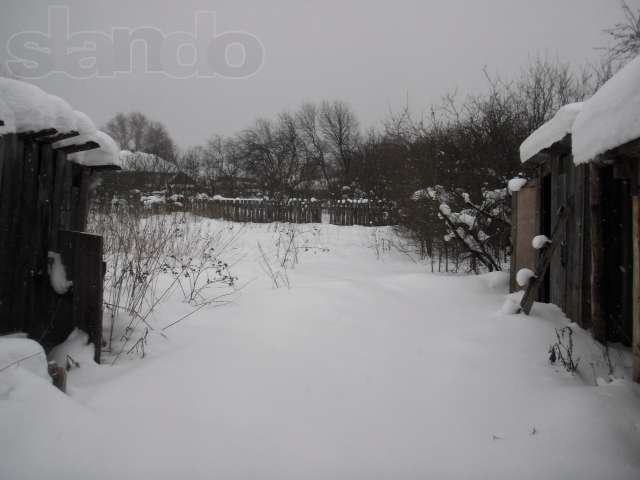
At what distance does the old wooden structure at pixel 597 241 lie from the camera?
2652 mm

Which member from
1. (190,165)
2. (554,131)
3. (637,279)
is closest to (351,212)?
(554,131)

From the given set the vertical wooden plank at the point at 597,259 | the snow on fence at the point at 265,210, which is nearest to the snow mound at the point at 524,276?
the vertical wooden plank at the point at 597,259

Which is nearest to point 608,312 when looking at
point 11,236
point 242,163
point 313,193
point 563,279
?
point 563,279

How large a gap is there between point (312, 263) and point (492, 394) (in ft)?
19.1

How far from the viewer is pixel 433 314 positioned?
15.1 ft

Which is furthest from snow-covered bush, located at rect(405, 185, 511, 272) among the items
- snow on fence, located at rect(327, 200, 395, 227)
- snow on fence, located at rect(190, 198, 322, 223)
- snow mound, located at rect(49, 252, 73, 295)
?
snow on fence, located at rect(190, 198, 322, 223)

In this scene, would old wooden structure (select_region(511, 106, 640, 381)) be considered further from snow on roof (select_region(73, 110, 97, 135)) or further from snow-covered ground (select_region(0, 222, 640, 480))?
snow on roof (select_region(73, 110, 97, 135))

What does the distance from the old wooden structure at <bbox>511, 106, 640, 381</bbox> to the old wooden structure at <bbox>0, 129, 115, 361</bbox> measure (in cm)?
380

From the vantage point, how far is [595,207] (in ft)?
10.9

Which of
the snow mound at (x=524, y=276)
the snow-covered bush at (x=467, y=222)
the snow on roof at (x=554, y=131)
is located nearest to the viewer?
the snow on roof at (x=554, y=131)

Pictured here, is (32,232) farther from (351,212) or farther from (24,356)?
(351,212)

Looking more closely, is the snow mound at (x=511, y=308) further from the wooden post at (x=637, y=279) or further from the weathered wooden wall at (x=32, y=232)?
the weathered wooden wall at (x=32, y=232)

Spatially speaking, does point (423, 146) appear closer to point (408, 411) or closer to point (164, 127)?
point (408, 411)

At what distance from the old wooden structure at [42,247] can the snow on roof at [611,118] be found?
3526 millimetres
